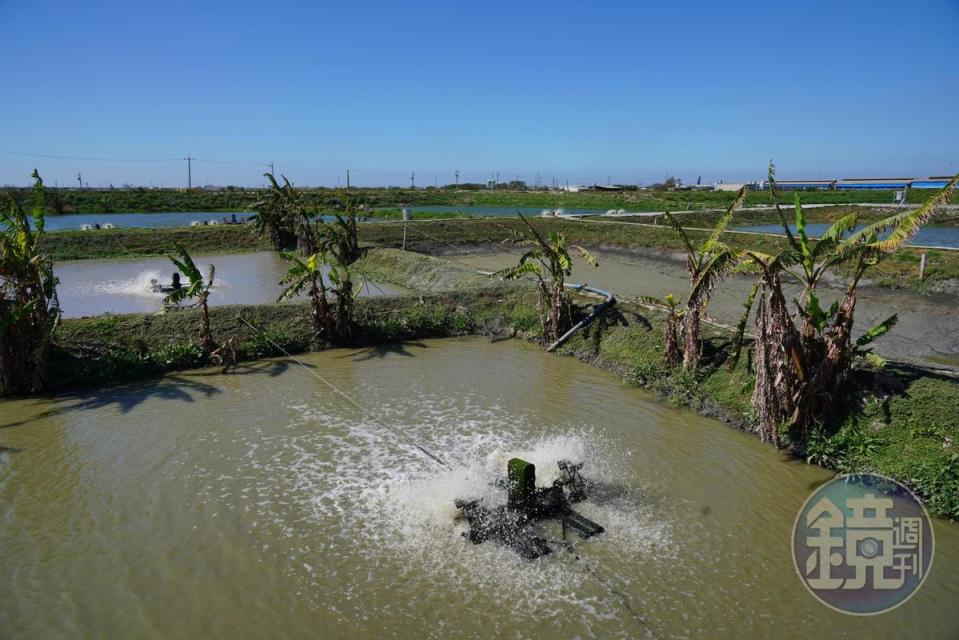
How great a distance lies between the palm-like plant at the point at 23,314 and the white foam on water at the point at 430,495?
5.49 meters

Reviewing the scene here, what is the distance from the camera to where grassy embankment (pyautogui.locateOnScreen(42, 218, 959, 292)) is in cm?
2769

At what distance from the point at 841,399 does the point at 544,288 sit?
722cm

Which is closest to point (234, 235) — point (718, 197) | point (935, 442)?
point (935, 442)

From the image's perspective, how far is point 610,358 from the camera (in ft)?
44.8

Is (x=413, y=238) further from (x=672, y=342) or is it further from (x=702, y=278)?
(x=702, y=278)

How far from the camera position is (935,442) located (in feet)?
27.2

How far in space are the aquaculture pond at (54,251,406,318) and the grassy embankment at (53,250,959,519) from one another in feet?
9.38

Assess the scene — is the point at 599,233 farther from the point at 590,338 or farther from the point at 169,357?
the point at 169,357

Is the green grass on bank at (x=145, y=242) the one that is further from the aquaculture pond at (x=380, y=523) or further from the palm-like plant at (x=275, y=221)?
the aquaculture pond at (x=380, y=523)

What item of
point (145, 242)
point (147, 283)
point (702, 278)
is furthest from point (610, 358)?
point (145, 242)

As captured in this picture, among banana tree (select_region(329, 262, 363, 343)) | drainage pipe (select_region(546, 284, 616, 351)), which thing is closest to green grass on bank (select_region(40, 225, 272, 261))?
banana tree (select_region(329, 262, 363, 343))

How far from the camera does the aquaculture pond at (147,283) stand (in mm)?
18672

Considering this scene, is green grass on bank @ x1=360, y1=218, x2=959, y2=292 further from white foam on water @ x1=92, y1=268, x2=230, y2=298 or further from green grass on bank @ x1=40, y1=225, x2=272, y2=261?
white foam on water @ x1=92, y1=268, x2=230, y2=298

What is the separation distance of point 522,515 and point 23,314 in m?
10.5
